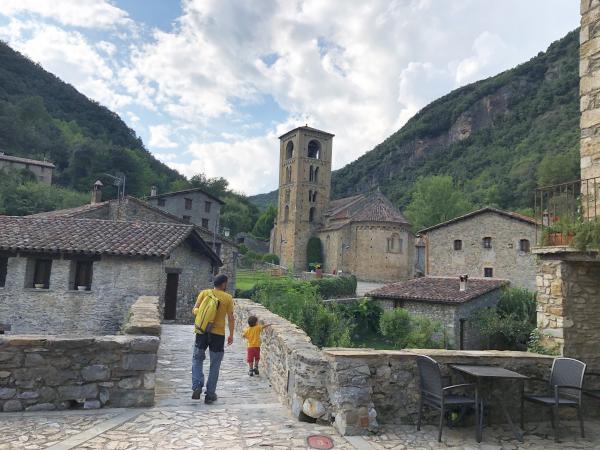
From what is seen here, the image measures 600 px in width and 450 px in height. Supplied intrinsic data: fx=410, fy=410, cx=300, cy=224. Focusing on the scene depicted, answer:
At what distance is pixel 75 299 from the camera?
14.7m

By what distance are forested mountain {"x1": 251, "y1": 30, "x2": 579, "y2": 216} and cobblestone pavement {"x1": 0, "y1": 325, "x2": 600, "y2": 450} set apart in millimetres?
55341

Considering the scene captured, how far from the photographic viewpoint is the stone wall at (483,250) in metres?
26.8

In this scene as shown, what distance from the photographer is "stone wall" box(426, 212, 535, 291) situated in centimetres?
2683

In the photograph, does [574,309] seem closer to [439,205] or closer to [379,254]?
[379,254]

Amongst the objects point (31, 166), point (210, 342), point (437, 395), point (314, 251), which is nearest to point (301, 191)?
point (314, 251)

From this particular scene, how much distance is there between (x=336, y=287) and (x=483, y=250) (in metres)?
11.6

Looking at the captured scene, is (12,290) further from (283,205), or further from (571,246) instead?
(283,205)

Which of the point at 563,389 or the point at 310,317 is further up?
the point at 563,389

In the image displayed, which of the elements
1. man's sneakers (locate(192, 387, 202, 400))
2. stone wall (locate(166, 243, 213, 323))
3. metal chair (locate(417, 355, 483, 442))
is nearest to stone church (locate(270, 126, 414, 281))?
stone wall (locate(166, 243, 213, 323))

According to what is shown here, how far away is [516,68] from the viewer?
108 meters

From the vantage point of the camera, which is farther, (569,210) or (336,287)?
(336,287)

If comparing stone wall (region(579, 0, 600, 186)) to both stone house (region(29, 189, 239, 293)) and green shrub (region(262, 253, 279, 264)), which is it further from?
green shrub (region(262, 253, 279, 264))

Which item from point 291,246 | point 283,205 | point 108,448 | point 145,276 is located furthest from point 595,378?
point 283,205

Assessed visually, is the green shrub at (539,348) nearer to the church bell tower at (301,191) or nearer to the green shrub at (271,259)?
the church bell tower at (301,191)
